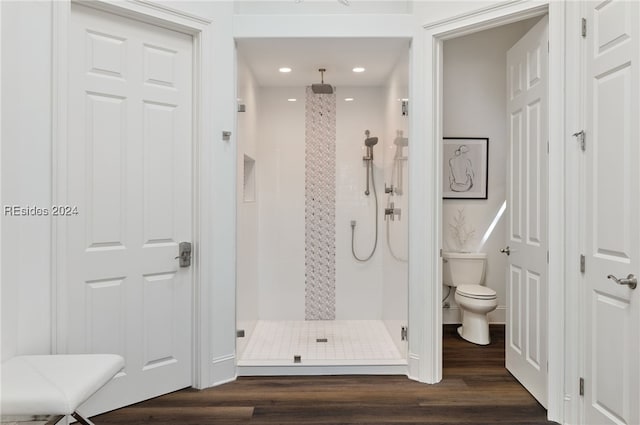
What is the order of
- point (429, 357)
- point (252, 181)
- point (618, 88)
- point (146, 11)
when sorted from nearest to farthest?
1. point (618, 88)
2. point (146, 11)
3. point (429, 357)
4. point (252, 181)

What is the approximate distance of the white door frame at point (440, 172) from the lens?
2.16 meters

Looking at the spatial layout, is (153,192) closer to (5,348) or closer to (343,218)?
(5,348)

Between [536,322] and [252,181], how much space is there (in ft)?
8.66

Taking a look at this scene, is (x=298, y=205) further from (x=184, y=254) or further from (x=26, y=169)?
(x=26, y=169)

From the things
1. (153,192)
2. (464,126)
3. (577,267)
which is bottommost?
(577,267)

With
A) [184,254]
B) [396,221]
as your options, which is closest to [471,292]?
[396,221]

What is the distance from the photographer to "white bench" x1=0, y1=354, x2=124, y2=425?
4.79ft

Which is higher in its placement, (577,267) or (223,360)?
(577,267)

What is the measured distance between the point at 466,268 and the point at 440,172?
4.88 feet

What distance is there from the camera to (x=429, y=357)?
2.66m

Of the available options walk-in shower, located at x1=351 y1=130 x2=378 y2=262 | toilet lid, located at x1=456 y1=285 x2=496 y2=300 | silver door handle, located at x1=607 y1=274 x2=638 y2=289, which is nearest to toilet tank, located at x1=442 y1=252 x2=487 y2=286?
toilet lid, located at x1=456 y1=285 x2=496 y2=300

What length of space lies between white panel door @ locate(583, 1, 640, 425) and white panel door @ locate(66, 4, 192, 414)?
2332mm

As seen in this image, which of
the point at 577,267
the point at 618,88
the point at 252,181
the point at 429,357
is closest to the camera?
the point at 618,88

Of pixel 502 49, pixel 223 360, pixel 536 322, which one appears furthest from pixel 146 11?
pixel 502 49
